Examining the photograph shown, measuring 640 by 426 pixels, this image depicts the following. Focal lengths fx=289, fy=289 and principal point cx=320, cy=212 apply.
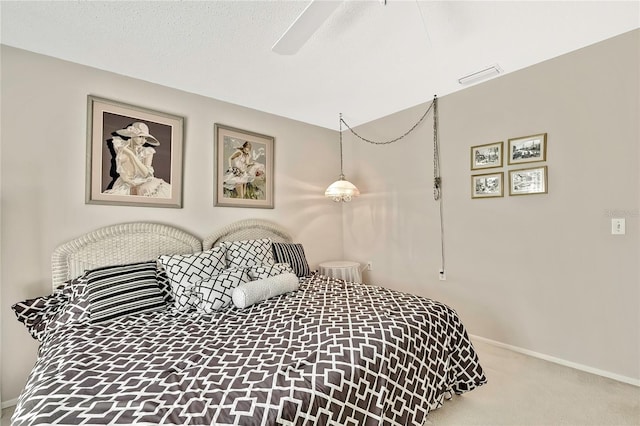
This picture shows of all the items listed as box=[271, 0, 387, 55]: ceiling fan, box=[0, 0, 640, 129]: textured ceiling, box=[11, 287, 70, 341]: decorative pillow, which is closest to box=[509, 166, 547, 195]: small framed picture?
box=[0, 0, 640, 129]: textured ceiling

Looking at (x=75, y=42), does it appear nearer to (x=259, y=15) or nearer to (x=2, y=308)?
(x=259, y=15)

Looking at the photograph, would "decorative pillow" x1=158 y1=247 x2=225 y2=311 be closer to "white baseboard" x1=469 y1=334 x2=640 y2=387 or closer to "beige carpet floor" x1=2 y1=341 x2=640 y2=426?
"beige carpet floor" x1=2 y1=341 x2=640 y2=426

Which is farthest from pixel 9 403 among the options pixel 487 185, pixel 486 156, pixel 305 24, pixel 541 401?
pixel 486 156

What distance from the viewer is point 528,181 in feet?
8.18

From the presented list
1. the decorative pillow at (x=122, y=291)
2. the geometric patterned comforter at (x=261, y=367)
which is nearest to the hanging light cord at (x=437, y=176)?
the geometric patterned comforter at (x=261, y=367)

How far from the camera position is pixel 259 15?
176 centimetres

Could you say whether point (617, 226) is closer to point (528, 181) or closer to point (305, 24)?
point (528, 181)

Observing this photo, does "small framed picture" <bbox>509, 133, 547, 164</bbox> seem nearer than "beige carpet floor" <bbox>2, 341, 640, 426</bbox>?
No

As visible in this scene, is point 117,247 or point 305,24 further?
point 117,247

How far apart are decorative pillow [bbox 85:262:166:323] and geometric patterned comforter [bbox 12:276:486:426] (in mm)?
83

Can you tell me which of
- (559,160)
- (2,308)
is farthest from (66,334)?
(559,160)

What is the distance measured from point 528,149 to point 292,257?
2.35 meters

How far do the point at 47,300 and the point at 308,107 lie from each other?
275 centimetres

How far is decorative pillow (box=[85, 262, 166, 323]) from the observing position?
1.78m
